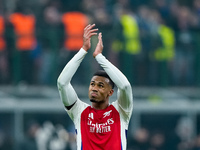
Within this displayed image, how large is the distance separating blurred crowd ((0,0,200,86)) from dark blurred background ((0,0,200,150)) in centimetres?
2

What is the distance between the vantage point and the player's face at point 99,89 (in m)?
9.21

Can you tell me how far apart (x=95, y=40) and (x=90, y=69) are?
672mm

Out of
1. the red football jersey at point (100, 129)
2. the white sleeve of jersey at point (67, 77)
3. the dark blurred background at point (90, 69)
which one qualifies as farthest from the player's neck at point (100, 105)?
the dark blurred background at point (90, 69)

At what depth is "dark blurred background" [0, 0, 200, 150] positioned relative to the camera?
1697cm

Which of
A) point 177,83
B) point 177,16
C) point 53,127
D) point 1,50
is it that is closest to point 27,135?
point 53,127

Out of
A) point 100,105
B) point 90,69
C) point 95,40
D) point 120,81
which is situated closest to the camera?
point 120,81

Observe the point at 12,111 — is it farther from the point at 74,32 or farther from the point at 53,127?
the point at 74,32

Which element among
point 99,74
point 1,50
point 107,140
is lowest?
point 107,140

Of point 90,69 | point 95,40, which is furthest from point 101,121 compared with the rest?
point 90,69

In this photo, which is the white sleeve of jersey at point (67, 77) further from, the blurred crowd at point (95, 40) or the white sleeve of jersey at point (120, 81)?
the blurred crowd at point (95, 40)

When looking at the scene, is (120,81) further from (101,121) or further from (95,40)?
(95,40)

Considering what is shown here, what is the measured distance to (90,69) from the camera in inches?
661

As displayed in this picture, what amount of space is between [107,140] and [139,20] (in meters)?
9.12

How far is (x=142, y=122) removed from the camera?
60.1 feet
